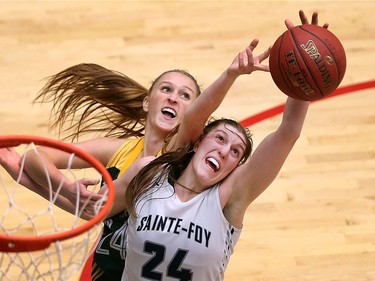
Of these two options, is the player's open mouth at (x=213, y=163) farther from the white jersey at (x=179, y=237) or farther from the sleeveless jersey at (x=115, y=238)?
the sleeveless jersey at (x=115, y=238)

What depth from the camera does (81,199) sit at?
9.45 ft

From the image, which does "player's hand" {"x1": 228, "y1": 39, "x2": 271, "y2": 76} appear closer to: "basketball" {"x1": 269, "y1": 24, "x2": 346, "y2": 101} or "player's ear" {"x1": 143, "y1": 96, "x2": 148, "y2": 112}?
"basketball" {"x1": 269, "y1": 24, "x2": 346, "y2": 101}

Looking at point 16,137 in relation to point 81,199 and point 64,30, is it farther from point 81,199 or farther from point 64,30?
point 64,30

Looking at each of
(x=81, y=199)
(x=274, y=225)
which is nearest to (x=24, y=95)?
(x=274, y=225)

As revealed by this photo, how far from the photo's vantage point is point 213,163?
283 centimetres

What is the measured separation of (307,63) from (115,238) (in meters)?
1.00

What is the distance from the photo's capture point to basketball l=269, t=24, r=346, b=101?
266cm

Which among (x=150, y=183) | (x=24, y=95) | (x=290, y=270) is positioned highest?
(x=150, y=183)

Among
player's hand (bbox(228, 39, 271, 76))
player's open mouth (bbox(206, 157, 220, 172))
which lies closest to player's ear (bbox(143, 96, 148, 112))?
player's open mouth (bbox(206, 157, 220, 172))

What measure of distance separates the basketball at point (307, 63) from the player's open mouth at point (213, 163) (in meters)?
0.34

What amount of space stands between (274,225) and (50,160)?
1378mm

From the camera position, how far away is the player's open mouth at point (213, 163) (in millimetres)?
2814

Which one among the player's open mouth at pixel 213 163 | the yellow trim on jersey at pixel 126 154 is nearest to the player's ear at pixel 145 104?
the yellow trim on jersey at pixel 126 154

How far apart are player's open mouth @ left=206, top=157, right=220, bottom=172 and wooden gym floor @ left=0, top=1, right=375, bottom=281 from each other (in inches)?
44.7
